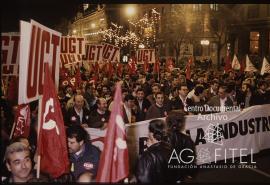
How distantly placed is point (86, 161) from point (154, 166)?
1014 mm

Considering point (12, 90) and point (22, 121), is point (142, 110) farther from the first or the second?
point (22, 121)

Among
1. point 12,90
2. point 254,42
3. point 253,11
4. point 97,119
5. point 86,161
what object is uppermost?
point 253,11

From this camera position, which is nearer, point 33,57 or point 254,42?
point 33,57

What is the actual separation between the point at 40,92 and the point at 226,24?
4765 cm

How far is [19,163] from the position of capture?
15.1 ft

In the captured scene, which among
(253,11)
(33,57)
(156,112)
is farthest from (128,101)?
(253,11)

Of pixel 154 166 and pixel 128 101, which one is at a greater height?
pixel 128 101

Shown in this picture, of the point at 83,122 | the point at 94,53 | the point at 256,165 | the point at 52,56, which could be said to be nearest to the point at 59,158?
the point at 52,56

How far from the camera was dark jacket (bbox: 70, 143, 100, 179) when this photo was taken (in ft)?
18.3

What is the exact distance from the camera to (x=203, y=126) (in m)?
9.22

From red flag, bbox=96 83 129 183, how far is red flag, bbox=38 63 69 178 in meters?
0.97

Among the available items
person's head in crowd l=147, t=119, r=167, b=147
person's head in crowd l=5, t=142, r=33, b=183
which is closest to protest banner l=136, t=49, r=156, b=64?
person's head in crowd l=147, t=119, r=167, b=147

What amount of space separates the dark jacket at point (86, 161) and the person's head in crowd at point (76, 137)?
0.11 metres

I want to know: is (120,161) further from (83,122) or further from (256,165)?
(256,165)
